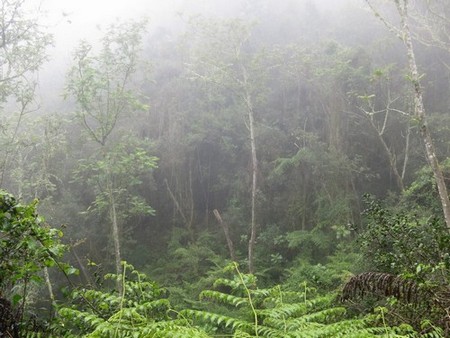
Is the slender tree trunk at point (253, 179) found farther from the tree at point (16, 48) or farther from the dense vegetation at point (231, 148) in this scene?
the tree at point (16, 48)

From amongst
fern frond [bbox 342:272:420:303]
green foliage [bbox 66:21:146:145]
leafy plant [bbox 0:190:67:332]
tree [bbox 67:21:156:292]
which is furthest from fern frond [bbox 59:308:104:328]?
green foliage [bbox 66:21:146:145]

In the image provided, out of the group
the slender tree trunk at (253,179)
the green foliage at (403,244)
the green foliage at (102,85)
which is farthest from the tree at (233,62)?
the green foliage at (403,244)

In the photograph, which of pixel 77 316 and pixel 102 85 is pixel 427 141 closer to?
pixel 77 316

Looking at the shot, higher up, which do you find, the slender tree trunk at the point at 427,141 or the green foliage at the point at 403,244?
the slender tree trunk at the point at 427,141

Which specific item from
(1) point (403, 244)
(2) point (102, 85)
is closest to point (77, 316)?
(1) point (403, 244)

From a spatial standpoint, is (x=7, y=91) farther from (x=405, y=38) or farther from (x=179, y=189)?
(x=405, y=38)

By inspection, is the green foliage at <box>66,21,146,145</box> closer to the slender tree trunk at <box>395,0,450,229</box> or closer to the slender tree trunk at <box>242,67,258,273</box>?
the slender tree trunk at <box>242,67,258,273</box>

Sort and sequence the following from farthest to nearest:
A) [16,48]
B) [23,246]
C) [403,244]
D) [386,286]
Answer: [16,48], [403,244], [386,286], [23,246]

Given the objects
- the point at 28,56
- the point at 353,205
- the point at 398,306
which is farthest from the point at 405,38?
the point at 28,56

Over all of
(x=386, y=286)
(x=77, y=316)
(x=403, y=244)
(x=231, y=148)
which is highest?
(x=231, y=148)

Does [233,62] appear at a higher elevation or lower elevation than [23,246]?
higher

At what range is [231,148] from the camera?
22.0 meters

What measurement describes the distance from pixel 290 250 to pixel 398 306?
12895 millimetres

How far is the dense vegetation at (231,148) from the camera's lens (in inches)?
581
